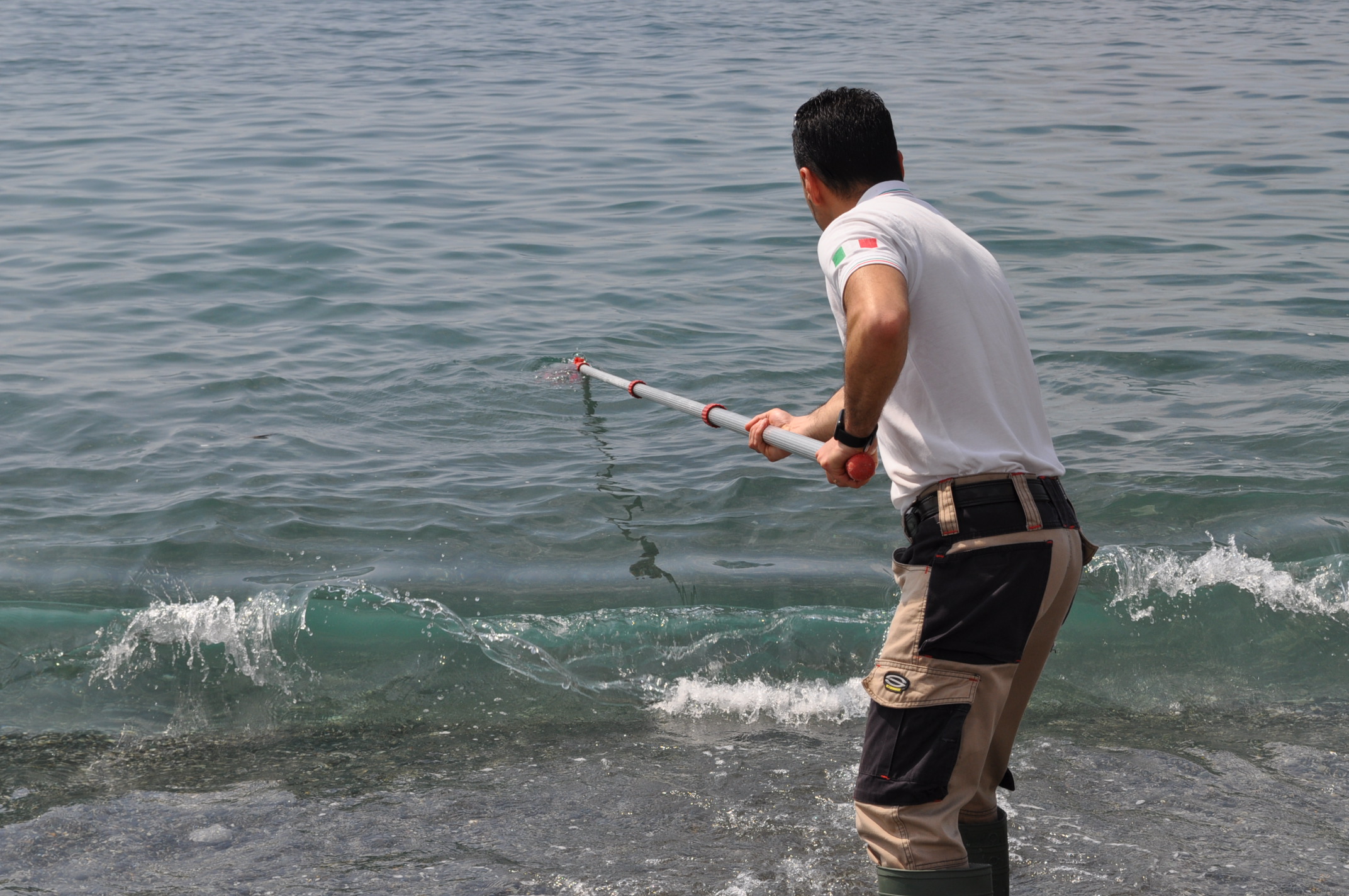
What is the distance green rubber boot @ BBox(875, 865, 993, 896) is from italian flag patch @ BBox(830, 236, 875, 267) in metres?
1.39

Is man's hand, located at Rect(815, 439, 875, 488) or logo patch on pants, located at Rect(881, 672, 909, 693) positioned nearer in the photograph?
logo patch on pants, located at Rect(881, 672, 909, 693)

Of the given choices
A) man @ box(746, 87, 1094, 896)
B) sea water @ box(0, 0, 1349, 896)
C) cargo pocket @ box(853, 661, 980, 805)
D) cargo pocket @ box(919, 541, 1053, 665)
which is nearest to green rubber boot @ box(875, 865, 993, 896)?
man @ box(746, 87, 1094, 896)

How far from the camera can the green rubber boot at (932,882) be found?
2973 millimetres

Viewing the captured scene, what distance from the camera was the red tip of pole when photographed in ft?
10.2

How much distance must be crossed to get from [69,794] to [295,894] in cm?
111

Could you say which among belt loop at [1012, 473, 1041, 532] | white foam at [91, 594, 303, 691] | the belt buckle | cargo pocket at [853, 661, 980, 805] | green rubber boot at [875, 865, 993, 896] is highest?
belt loop at [1012, 473, 1041, 532]

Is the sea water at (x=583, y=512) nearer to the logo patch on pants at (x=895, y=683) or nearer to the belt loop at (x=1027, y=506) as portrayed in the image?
the logo patch on pants at (x=895, y=683)

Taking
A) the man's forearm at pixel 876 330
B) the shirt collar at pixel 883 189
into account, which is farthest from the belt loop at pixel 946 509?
the shirt collar at pixel 883 189

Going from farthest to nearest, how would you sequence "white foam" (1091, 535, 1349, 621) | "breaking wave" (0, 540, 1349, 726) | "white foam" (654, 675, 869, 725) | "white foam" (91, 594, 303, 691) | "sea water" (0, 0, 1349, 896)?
"white foam" (1091, 535, 1349, 621), "white foam" (91, 594, 303, 691), "breaking wave" (0, 540, 1349, 726), "white foam" (654, 675, 869, 725), "sea water" (0, 0, 1349, 896)

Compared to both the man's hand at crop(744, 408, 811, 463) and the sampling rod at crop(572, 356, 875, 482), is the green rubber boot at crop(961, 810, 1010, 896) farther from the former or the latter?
the man's hand at crop(744, 408, 811, 463)

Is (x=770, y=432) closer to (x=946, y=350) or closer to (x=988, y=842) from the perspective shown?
(x=946, y=350)

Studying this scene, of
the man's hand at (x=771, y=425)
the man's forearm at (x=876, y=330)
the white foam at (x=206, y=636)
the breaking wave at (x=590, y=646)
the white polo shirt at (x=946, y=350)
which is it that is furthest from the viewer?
the white foam at (x=206, y=636)

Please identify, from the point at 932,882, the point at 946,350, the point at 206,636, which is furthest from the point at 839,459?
the point at 206,636

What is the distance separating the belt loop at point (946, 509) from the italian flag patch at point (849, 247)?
0.57m
